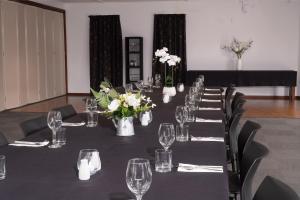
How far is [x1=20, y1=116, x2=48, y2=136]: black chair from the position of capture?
3426 millimetres

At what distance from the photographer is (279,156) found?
5.61 metres

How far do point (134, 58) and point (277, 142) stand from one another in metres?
6.89

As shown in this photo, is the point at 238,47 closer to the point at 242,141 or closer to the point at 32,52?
the point at 32,52

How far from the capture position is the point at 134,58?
1270cm

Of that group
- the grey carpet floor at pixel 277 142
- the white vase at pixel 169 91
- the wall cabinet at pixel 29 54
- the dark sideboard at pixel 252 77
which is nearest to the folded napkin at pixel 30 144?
the grey carpet floor at pixel 277 142

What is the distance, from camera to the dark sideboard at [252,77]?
11328 mm

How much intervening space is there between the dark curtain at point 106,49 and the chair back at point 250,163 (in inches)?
403

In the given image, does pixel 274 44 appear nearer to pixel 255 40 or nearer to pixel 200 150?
pixel 255 40

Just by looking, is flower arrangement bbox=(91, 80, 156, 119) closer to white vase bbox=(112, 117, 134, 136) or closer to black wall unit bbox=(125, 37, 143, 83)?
white vase bbox=(112, 117, 134, 136)

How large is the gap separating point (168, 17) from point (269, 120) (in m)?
5.05

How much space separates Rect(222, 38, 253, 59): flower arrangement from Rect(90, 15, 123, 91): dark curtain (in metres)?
3.07

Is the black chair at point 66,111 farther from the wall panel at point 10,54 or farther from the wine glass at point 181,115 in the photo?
the wall panel at point 10,54

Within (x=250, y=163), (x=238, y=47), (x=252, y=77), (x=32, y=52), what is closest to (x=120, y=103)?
(x=250, y=163)

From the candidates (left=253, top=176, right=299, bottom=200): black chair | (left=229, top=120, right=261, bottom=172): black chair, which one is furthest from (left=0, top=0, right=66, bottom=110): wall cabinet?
(left=253, top=176, right=299, bottom=200): black chair
